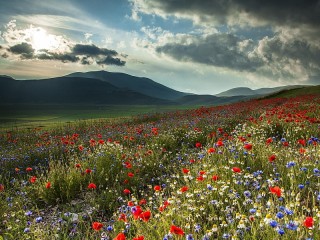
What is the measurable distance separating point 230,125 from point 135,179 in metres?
8.67

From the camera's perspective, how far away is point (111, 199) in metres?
6.52

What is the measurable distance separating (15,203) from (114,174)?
99.2 inches

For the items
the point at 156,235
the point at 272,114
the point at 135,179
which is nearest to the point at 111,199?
the point at 135,179

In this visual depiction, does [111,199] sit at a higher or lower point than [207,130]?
lower

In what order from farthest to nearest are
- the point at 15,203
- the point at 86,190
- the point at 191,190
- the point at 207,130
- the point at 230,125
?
1. the point at 230,125
2. the point at 207,130
3. the point at 86,190
4. the point at 15,203
5. the point at 191,190

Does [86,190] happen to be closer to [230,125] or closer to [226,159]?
[226,159]

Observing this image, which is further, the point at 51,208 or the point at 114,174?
the point at 114,174

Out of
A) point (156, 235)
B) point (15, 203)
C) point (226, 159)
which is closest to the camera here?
point (156, 235)

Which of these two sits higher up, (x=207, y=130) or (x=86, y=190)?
(x=207, y=130)

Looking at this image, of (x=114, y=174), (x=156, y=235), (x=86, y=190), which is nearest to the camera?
(x=156, y=235)

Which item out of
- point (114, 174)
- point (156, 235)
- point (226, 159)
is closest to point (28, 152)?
point (114, 174)

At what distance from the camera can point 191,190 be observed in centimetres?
530

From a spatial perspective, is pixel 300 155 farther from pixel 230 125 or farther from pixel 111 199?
pixel 230 125

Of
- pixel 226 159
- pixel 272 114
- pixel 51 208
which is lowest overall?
pixel 51 208
